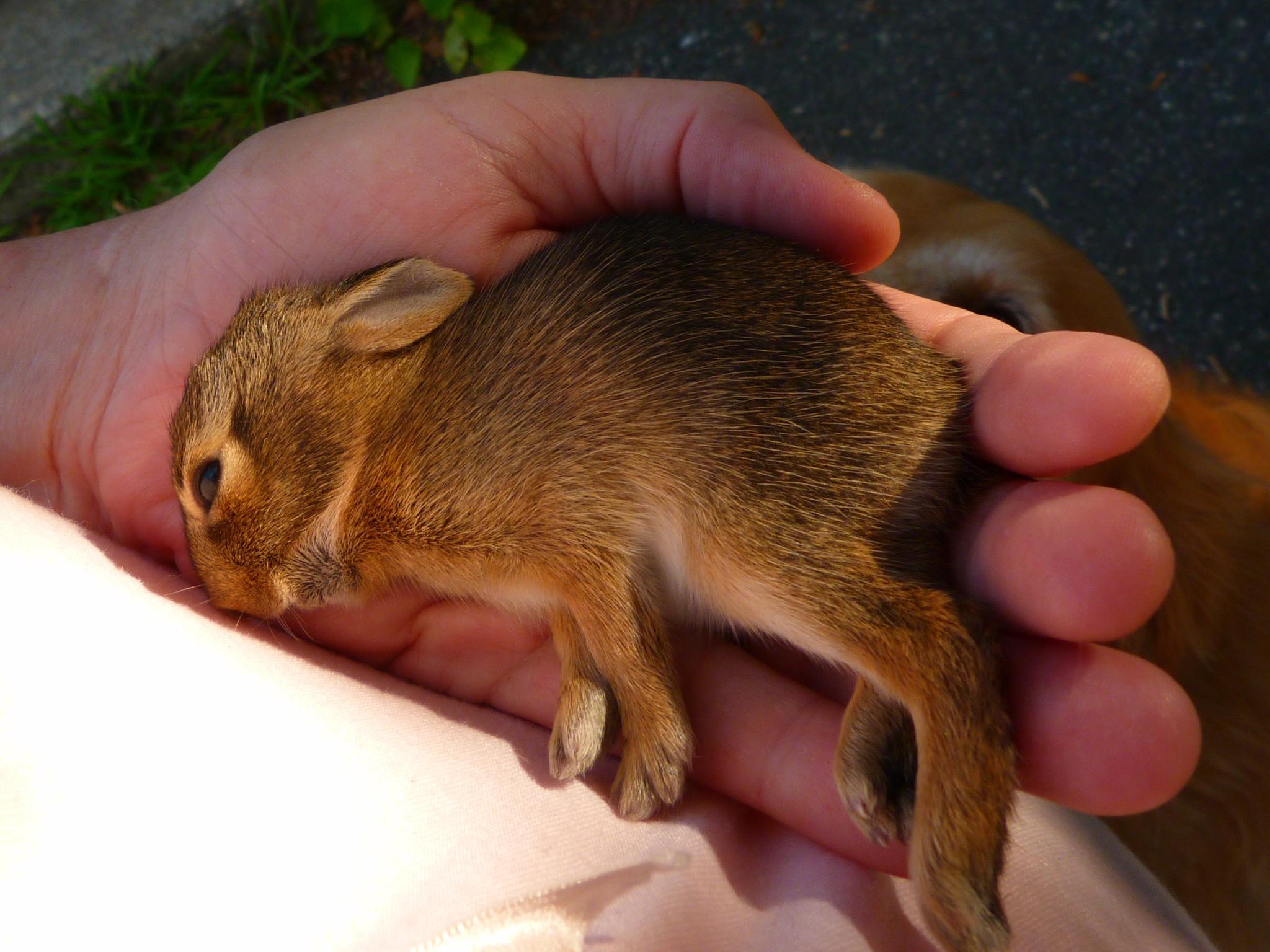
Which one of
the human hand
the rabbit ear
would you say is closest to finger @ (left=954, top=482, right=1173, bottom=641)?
the human hand

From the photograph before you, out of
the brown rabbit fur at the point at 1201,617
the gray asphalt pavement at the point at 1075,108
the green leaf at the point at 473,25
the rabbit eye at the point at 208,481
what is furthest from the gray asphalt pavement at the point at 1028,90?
the rabbit eye at the point at 208,481

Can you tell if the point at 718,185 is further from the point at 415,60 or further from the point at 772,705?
the point at 415,60

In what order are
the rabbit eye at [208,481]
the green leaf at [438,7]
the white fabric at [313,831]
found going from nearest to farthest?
the white fabric at [313,831] → the rabbit eye at [208,481] → the green leaf at [438,7]

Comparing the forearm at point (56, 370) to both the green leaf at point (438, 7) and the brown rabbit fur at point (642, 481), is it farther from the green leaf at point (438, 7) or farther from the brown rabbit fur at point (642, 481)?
the green leaf at point (438, 7)

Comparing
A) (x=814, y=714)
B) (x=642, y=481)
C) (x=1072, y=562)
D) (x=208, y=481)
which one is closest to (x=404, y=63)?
(x=208, y=481)

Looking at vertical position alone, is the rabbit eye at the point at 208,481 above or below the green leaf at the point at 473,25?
below

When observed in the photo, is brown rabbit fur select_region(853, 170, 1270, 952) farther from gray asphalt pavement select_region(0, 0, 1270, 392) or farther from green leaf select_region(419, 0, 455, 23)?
green leaf select_region(419, 0, 455, 23)

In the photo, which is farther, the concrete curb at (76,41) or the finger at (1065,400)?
the concrete curb at (76,41)
